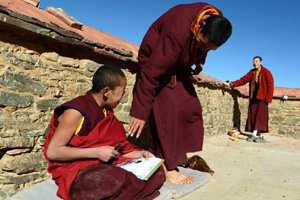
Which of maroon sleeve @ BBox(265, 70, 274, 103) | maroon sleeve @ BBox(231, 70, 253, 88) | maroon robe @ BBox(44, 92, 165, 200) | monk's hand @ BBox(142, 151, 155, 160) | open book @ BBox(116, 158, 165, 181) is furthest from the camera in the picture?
maroon sleeve @ BBox(231, 70, 253, 88)

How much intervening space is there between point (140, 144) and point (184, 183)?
4.43 feet

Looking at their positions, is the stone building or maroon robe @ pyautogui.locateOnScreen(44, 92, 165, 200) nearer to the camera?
maroon robe @ pyautogui.locateOnScreen(44, 92, 165, 200)

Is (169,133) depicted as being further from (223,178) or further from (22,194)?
(22,194)

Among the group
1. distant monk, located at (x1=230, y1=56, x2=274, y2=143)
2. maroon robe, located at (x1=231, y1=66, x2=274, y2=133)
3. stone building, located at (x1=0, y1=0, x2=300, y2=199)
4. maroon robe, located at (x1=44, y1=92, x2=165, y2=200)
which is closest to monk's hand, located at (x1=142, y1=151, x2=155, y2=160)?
maroon robe, located at (x1=44, y1=92, x2=165, y2=200)

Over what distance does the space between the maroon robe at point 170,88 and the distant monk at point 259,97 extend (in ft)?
14.0

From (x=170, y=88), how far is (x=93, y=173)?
1112 millimetres

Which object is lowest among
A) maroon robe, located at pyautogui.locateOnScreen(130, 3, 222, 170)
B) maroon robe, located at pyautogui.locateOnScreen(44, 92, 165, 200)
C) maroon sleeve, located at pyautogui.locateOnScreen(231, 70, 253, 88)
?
maroon robe, located at pyautogui.locateOnScreen(44, 92, 165, 200)

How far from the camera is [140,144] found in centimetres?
361

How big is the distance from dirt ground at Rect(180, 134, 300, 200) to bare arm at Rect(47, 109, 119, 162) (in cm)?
103

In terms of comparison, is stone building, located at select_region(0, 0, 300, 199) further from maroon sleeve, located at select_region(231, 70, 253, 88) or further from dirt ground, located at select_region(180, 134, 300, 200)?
maroon sleeve, located at select_region(231, 70, 253, 88)

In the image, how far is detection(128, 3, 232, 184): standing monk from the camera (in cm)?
→ 201

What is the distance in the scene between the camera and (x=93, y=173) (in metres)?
1.57

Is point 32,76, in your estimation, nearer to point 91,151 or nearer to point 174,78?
point 91,151

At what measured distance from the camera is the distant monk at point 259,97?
6.07 m
